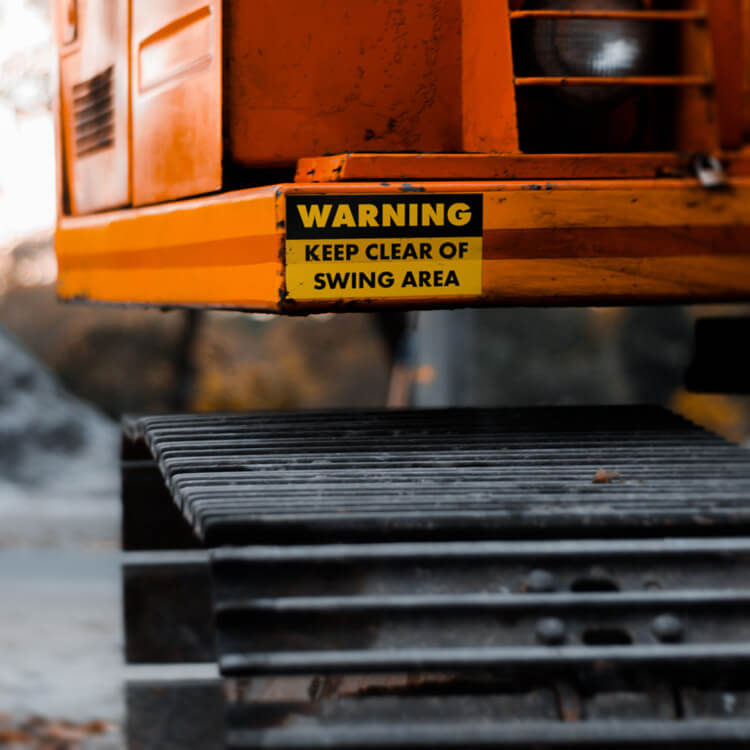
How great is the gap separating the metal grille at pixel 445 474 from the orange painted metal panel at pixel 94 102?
0.65 m

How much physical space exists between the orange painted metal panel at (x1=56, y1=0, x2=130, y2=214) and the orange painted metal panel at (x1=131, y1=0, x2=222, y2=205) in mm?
92

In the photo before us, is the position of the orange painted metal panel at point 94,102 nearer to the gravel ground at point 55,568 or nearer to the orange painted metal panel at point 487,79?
the orange painted metal panel at point 487,79

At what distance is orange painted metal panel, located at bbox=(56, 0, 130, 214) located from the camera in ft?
9.53

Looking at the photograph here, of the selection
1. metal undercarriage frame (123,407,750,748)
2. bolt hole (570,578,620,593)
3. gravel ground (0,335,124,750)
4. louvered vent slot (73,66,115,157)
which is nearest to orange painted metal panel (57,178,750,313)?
metal undercarriage frame (123,407,750,748)

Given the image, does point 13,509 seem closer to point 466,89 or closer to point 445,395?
point 445,395

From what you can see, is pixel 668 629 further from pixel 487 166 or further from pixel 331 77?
pixel 331 77

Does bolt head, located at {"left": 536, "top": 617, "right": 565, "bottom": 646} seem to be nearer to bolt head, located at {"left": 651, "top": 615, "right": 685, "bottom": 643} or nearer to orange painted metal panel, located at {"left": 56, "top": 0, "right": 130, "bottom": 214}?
bolt head, located at {"left": 651, "top": 615, "right": 685, "bottom": 643}

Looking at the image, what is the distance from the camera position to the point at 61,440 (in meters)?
12.4

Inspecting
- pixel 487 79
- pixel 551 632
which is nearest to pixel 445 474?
pixel 551 632

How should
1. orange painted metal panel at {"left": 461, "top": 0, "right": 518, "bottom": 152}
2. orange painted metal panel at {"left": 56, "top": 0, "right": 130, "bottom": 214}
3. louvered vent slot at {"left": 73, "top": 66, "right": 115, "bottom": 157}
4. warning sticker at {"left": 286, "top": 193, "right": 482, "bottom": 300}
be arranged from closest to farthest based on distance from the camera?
warning sticker at {"left": 286, "top": 193, "right": 482, "bottom": 300} → orange painted metal panel at {"left": 461, "top": 0, "right": 518, "bottom": 152} → orange painted metal panel at {"left": 56, "top": 0, "right": 130, "bottom": 214} → louvered vent slot at {"left": 73, "top": 66, "right": 115, "bottom": 157}

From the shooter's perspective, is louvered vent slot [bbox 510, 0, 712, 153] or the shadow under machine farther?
louvered vent slot [bbox 510, 0, 712, 153]

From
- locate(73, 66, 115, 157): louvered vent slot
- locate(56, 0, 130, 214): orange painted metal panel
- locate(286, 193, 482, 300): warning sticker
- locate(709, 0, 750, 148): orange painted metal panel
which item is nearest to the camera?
locate(286, 193, 482, 300): warning sticker

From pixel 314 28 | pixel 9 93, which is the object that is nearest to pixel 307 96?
pixel 314 28

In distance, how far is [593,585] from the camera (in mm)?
1715
